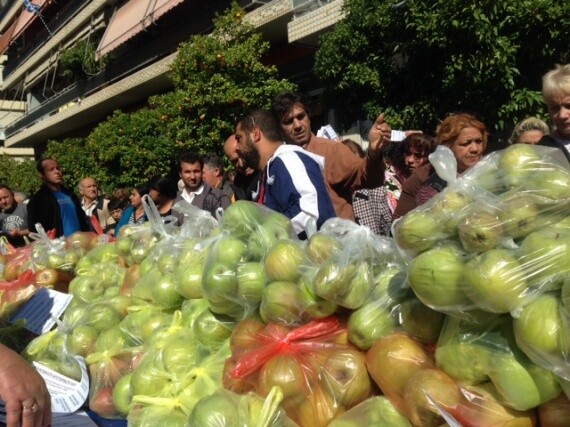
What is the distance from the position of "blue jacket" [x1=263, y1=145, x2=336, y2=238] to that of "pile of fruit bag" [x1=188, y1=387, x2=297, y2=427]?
4.47 ft

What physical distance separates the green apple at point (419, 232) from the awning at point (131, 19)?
14.5 metres

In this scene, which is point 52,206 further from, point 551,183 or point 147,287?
point 551,183

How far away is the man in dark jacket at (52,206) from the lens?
237 inches

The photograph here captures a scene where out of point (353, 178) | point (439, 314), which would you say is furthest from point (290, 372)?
point (353, 178)

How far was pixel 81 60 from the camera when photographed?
74.7 feet

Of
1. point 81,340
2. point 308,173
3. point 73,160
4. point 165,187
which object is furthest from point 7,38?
point 81,340

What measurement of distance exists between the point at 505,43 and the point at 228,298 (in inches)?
197

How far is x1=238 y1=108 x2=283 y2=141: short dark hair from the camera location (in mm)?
3377

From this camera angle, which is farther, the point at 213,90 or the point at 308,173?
the point at 213,90

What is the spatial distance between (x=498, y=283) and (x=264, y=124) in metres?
2.35

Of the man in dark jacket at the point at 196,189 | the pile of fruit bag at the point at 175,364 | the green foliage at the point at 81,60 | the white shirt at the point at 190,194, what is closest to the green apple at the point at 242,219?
the pile of fruit bag at the point at 175,364

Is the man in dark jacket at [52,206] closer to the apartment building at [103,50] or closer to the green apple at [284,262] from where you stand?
the green apple at [284,262]

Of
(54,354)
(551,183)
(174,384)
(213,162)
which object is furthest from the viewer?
(213,162)

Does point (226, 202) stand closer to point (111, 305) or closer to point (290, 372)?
point (111, 305)
